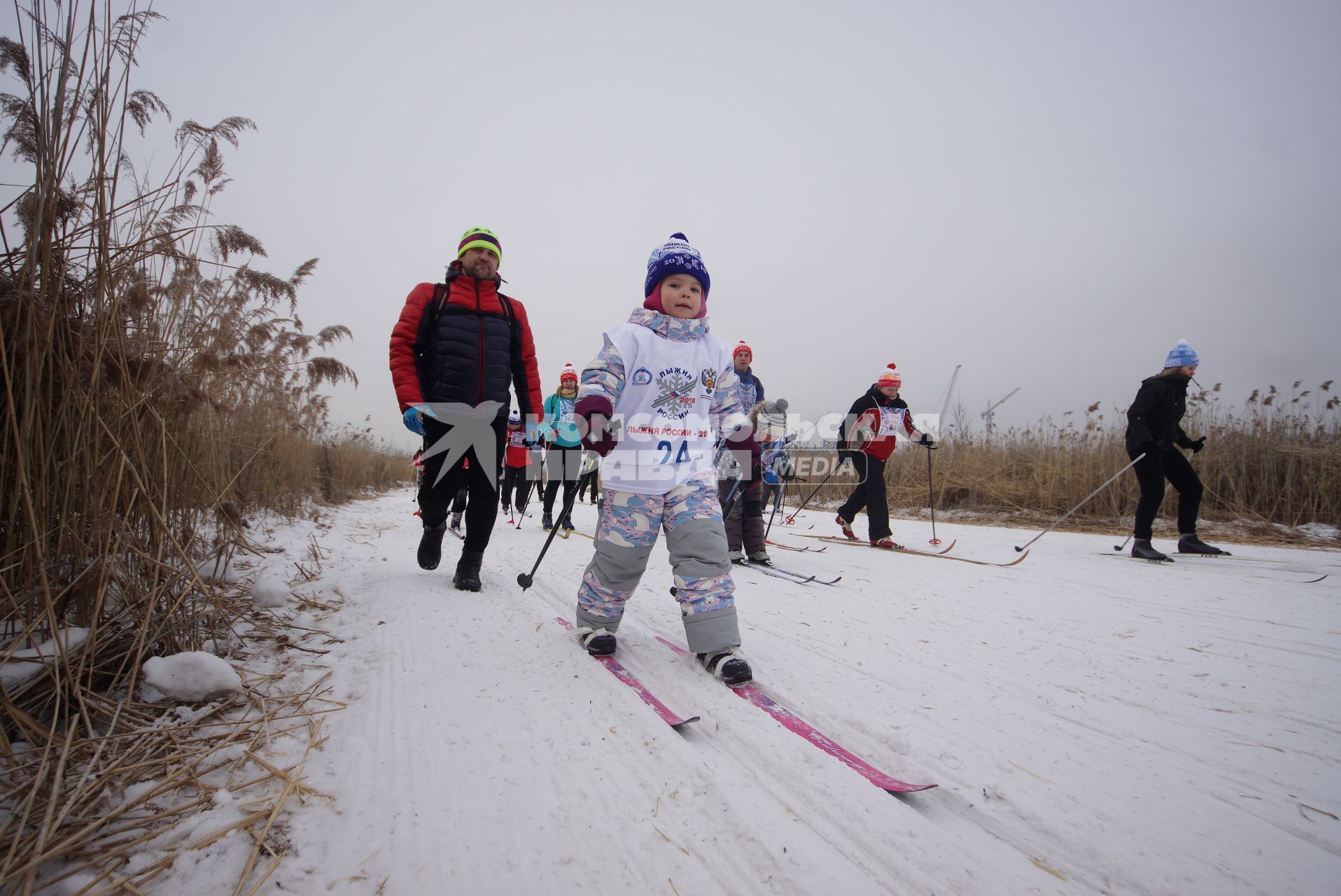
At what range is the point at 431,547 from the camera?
142 inches

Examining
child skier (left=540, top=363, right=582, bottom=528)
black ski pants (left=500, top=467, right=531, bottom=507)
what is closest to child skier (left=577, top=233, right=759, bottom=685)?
child skier (left=540, top=363, right=582, bottom=528)

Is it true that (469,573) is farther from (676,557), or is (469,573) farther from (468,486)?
(676,557)

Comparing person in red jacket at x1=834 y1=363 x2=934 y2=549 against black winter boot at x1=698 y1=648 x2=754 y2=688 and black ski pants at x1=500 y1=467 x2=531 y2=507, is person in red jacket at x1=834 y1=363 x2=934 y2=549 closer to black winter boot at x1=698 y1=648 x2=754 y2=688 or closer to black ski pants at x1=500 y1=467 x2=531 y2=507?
black winter boot at x1=698 y1=648 x2=754 y2=688

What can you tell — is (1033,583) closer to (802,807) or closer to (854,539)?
(854,539)

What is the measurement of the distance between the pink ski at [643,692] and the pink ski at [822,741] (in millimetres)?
290

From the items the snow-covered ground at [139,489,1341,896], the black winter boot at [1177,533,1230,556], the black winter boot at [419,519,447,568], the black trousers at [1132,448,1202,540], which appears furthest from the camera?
the black trousers at [1132,448,1202,540]

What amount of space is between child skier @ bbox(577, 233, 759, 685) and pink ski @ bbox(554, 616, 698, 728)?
8 cm

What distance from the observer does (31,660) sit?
1.31m

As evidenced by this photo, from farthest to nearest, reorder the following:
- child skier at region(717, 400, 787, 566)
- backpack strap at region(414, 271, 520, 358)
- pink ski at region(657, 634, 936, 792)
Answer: child skier at region(717, 400, 787, 566) < backpack strap at region(414, 271, 520, 358) < pink ski at region(657, 634, 936, 792)

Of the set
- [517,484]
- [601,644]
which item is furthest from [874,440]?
[517,484]

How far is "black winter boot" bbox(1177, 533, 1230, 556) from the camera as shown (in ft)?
16.5

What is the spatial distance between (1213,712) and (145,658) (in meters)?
3.58

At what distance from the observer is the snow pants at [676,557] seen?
2188 mm

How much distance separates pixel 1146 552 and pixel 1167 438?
128 centimetres
